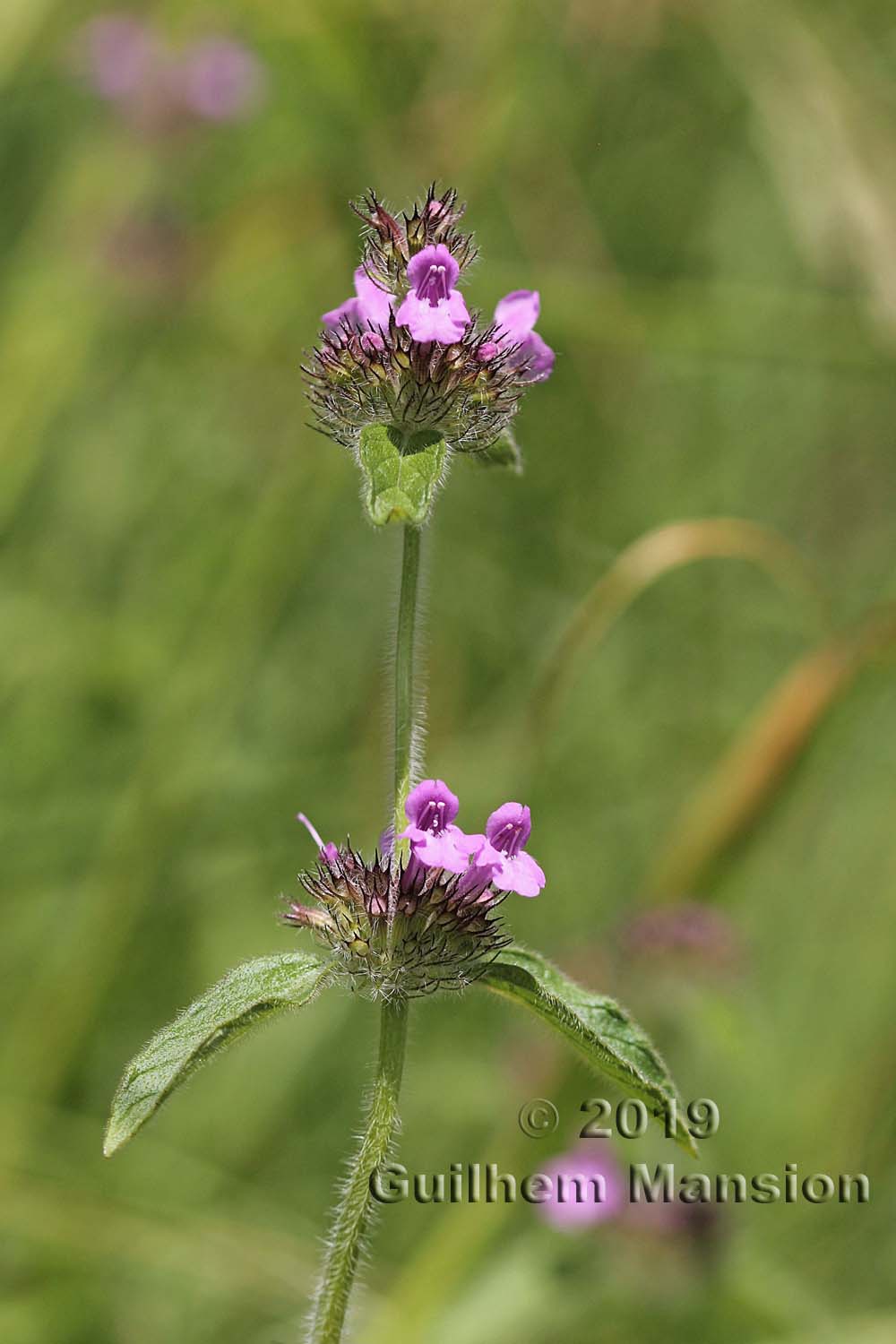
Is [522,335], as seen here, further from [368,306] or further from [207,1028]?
[207,1028]

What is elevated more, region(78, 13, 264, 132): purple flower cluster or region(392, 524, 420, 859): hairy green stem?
region(78, 13, 264, 132): purple flower cluster

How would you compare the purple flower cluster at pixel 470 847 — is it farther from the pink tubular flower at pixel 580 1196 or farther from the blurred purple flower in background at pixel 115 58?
the blurred purple flower in background at pixel 115 58

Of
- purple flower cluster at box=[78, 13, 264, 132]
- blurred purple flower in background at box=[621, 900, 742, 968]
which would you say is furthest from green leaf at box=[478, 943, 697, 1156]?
purple flower cluster at box=[78, 13, 264, 132]

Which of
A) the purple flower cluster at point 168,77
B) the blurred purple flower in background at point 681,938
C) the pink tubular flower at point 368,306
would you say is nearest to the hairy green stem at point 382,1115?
the pink tubular flower at point 368,306

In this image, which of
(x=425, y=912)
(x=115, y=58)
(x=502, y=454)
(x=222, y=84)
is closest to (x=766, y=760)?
(x=502, y=454)

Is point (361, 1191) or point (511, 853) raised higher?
point (511, 853)

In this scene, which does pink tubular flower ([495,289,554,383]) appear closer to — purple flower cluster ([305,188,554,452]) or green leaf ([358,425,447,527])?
purple flower cluster ([305,188,554,452])
